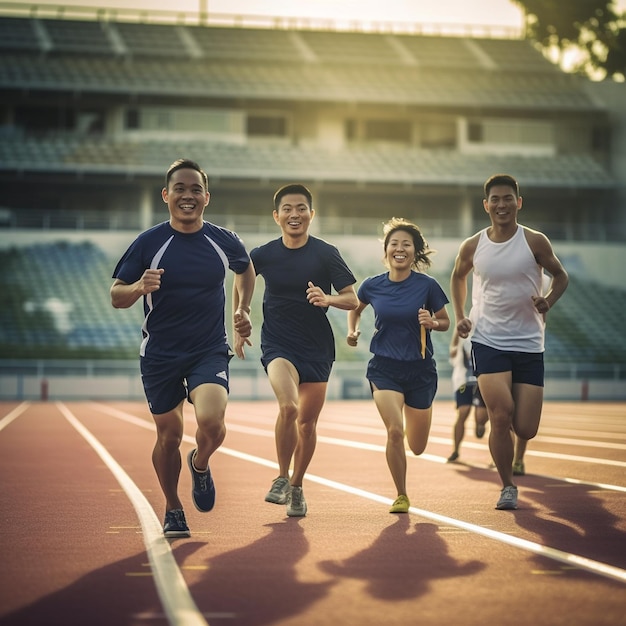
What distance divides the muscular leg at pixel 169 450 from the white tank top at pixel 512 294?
2.75 metres

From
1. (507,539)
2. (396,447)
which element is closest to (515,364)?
(396,447)

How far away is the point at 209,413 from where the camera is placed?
7172mm

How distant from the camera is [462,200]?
167 ft

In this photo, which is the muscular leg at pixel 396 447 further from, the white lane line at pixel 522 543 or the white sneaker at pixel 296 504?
the white sneaker at pixel 296 504

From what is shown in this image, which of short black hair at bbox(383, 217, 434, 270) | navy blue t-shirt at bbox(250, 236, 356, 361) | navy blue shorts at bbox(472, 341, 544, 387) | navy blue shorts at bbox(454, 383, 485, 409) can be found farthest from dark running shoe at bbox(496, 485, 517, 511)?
navy blue shorts at bbox(454, 383, 485, 409)

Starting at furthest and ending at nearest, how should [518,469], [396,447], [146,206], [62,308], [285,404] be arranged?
1. [146,206]
2. [62,308]
3. [518,469]
4. [396,447]
5. [285,404]

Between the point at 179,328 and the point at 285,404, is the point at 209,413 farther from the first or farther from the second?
the point at 285,404

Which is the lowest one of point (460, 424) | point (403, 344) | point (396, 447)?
point (460, 424)

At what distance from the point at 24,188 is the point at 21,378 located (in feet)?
49.8

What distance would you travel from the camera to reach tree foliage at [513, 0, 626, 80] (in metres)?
63.0

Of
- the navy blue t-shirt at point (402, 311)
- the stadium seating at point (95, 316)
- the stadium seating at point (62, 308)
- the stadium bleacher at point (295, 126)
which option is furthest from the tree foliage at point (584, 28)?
the navy blue t-shirt at point (402, 311)

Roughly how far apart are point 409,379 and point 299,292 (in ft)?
3.56

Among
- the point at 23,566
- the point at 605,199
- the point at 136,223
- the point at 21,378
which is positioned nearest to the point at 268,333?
the point at 23,566

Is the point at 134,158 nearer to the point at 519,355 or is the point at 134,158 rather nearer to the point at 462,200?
the point at 462,200
